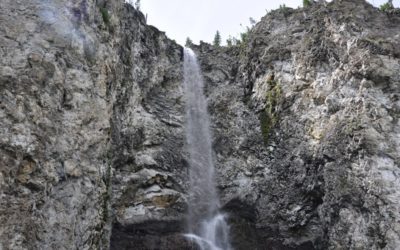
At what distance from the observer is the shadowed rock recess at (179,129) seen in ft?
44.1

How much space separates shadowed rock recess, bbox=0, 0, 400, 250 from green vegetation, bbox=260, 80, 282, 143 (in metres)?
0.07

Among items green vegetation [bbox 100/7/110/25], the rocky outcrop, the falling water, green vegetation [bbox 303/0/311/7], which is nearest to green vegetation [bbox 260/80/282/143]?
the rocky outcrop

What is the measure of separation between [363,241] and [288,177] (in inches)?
199

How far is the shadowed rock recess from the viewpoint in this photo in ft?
44.1

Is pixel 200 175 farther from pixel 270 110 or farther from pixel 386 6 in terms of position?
pixel 386 6

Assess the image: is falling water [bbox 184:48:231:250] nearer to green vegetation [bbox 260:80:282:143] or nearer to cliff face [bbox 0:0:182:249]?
cliff face [bbox 0:0:182:249]

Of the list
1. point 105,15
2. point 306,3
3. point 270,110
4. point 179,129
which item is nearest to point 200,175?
point 179,129

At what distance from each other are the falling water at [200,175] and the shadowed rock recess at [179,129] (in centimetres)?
47

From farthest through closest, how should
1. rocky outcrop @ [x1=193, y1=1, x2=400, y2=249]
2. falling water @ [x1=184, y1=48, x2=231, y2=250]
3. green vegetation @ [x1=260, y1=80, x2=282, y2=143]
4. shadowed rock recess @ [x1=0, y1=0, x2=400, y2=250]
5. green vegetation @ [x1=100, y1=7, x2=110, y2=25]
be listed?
1. green vegetation @ [x1=260, y1=80, x2=282, y2=143]
2. falling water @ [x1=184, y1=48, x2=231, y2=250]
3. green vegetation @ [x1=100, y1=7, x2=110, y2=25]
4. rocky outcrop @ [x1=193, y1=1, x2=400, y2=249]
5. shadowed rock recess @ [x1=0, y1=0, x2=400, y2=250]

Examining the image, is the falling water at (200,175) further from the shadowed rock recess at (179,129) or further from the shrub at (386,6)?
the shrub at (386,6)

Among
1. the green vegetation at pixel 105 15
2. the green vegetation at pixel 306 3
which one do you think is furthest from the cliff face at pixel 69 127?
the green vegetation at pixel 306 3

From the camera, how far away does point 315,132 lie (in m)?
19.8

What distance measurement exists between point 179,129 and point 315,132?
6804 millimetres

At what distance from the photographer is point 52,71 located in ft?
47.7
